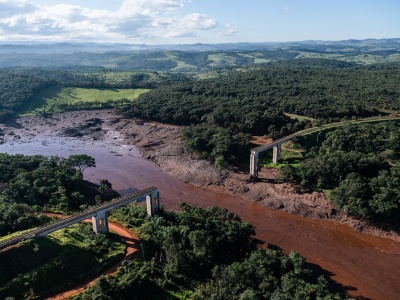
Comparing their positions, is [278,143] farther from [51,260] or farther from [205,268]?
[51,260]

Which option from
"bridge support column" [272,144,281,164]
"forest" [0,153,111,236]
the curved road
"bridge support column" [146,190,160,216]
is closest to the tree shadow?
"bridge support column" [146,190,160,216]

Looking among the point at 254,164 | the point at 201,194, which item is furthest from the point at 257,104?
the point at 201,194

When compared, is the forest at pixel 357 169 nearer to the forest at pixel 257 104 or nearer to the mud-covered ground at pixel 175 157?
the mud-covered ground at pixel 175 157

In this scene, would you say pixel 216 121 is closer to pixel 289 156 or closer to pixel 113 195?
pixel 289 156

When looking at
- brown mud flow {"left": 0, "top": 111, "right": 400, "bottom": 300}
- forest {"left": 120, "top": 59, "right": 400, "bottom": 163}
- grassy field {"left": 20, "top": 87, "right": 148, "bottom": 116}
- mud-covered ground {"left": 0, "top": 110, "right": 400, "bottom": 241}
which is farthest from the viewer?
grassy field {"left": 20, "top": 87, "right": 148, "bottom": 116}

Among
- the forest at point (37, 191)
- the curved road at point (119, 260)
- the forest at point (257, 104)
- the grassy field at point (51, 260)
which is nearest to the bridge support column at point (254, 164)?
the forest at point (257, 104)

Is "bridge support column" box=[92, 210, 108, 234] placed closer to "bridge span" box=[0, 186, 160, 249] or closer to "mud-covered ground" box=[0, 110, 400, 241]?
"bridge span" box=[0, 186, 160, 249]
